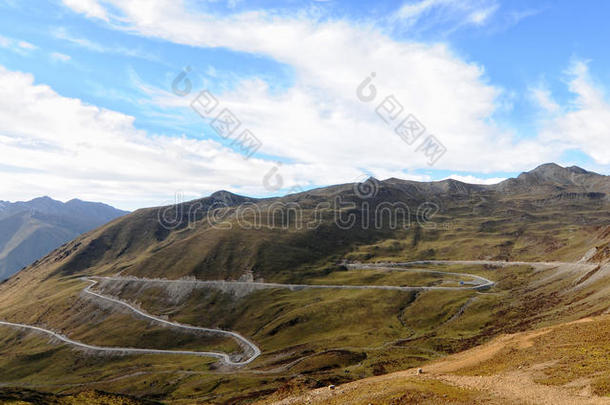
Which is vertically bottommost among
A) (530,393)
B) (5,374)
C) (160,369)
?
(5,374)

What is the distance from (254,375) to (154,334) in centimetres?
9050

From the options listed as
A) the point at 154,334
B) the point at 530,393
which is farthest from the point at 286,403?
the point at 154,334

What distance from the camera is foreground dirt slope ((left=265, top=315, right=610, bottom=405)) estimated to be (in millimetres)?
35812

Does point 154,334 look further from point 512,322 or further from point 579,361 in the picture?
point 579,361

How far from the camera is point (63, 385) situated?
14362 cm

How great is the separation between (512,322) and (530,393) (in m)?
86.6

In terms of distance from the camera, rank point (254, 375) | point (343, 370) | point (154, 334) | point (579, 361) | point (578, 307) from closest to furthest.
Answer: point (579, 361) → point (343, 370) → point (578, 307) → point (254, 375) → point (154, 334)

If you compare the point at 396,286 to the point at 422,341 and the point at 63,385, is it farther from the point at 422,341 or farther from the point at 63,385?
the point at 63,385

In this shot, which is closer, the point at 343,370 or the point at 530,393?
the point at 530,393

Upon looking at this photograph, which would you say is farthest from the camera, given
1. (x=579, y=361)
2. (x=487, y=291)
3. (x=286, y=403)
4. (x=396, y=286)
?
(x=396, y=286)

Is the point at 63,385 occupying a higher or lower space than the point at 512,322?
lower

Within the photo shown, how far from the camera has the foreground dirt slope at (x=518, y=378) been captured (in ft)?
Result: 117

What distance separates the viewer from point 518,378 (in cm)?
4109

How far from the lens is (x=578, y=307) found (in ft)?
317
